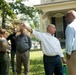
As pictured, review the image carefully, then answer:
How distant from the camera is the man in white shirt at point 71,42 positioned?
6.49 m

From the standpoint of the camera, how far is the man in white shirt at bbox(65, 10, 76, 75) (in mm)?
6492

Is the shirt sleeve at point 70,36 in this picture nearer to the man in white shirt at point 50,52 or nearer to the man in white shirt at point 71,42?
the man in white shirt at point 71,42

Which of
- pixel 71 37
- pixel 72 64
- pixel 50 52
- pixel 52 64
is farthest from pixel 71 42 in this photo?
pixel 52 64

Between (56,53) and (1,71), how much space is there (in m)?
1.97

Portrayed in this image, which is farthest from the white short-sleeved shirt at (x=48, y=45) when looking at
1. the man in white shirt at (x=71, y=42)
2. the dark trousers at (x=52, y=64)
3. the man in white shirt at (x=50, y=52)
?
the man in white shirt at (x=71, y=42)

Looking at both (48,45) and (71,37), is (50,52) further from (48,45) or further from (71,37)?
(71,37)

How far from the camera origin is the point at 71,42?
6512 mm

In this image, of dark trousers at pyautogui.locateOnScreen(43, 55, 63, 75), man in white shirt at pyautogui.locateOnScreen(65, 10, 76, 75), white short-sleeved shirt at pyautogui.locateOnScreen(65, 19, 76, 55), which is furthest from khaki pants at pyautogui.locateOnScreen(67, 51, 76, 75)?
dark trousers at pyautogui.locateOnScreen(43, 55, 63, 75)

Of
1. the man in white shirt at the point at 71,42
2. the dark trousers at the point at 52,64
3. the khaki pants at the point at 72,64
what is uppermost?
the man in white shirt at the point at 71,42

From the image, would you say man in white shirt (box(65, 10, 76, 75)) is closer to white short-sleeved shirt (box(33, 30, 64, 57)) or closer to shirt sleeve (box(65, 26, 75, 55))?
shirt sleeve (box(65, 26, 75, 55))

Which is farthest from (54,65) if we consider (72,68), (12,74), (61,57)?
(12,74)

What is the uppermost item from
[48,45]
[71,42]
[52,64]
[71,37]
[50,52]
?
[71,37]

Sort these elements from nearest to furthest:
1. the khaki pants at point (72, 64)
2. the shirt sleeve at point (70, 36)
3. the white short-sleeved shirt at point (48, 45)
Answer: the shirt sleeve at point (70, 36)
the khaki pants at point (72, 64)
the white short-sleeved shirt at point (48, 45)

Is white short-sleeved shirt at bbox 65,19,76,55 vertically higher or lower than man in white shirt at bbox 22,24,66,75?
higher
